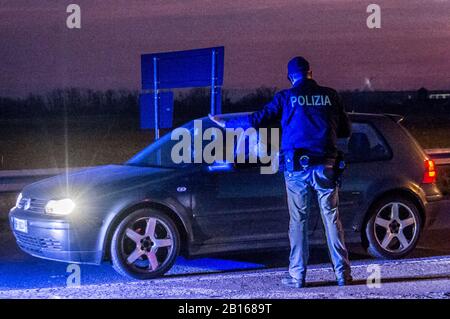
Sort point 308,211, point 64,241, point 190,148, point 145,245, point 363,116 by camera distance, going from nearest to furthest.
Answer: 1. point 308,211
2. point 64,241
3. point 145,245
4. point 190,148
5. point 363,116

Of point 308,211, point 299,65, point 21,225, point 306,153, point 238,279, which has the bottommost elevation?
point 238,279

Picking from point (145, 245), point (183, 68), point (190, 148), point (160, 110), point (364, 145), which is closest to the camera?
point (145, 245)

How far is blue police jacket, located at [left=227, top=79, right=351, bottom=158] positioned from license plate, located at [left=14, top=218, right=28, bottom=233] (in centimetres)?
230

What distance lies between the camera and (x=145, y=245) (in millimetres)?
7000

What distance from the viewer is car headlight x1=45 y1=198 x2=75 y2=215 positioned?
270 inches

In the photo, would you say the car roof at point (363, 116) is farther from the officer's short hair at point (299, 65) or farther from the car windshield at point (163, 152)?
the officer's short hair at point (299, 65)

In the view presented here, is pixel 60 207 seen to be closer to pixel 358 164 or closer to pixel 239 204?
pixel 239 204

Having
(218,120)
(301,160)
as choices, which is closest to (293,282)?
(301,160)

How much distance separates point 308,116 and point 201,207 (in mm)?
1365

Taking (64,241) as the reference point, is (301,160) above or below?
above

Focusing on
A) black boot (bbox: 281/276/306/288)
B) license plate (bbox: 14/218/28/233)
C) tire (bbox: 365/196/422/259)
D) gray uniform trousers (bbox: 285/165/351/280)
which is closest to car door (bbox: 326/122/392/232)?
tire (bbox: 365/196/422/259)

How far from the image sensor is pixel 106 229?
6.87 metres
